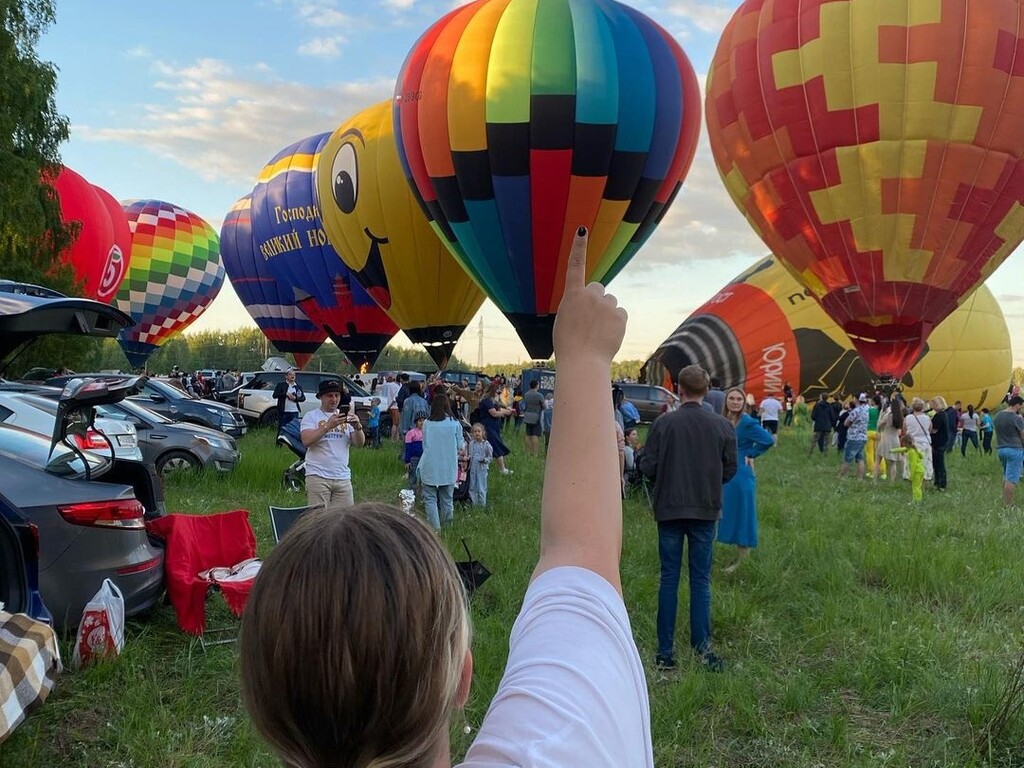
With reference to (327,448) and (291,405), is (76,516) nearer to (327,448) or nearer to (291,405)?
(327,448)

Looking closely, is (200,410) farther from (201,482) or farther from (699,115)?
(699,115)

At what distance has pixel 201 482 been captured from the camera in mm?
10242

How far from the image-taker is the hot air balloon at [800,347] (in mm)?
23984

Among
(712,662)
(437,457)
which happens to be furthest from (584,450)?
(437,457)

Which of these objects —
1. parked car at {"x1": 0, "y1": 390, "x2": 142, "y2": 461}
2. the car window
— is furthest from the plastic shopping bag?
parked car at {"x1": 0, "y1": 390, "x2": 142, "y2": 461}

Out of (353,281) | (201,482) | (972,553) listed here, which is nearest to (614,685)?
(972,553)

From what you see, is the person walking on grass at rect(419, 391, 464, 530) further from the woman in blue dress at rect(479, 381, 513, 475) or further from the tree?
the tree

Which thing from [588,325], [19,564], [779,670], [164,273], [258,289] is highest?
[164,273]

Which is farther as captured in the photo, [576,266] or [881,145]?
[881,145]

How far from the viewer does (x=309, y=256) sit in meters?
22.9

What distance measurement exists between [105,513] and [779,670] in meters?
3.82

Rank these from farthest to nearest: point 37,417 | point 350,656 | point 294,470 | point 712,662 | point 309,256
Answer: point 309,256 < point 294,470 < point 37,417 < point 712,662 < point 350,656

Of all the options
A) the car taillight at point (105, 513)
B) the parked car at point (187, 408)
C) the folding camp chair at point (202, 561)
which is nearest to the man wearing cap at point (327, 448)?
the folding camp chair at point (202, 561)

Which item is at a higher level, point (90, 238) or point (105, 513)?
point (90, 238)
